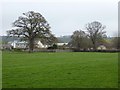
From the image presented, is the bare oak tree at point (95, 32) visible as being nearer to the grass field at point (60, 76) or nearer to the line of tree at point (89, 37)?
the line of tree at point (89, 37)

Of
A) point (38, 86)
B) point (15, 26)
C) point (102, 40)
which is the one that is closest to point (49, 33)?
point (15, 26)

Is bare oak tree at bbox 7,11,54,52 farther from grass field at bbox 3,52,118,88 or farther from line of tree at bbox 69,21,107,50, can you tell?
grass field at bbox 3,52,118,88

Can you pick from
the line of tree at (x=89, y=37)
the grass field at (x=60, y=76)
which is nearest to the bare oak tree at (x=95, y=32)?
the line of tree at (x=89, y=37)

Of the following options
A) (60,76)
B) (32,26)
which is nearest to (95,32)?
(32,26)

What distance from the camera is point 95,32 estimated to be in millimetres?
100188

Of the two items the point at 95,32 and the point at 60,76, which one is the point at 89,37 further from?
the point at 60,76

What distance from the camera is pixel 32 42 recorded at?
3123 inches

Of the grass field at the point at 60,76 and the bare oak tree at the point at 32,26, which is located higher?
the bare oak tree at the point at 32,26

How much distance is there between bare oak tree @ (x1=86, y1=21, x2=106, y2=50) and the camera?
99113 mm

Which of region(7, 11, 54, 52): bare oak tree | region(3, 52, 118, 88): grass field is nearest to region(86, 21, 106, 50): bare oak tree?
region(7, 11, 54, 52): bare oak tree

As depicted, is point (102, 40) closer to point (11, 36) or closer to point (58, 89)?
point (11, 36)

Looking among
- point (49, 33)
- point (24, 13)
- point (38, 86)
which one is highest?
point (24, 13)

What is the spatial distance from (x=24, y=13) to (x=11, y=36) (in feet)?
24.3

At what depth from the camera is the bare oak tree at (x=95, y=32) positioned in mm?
99113
